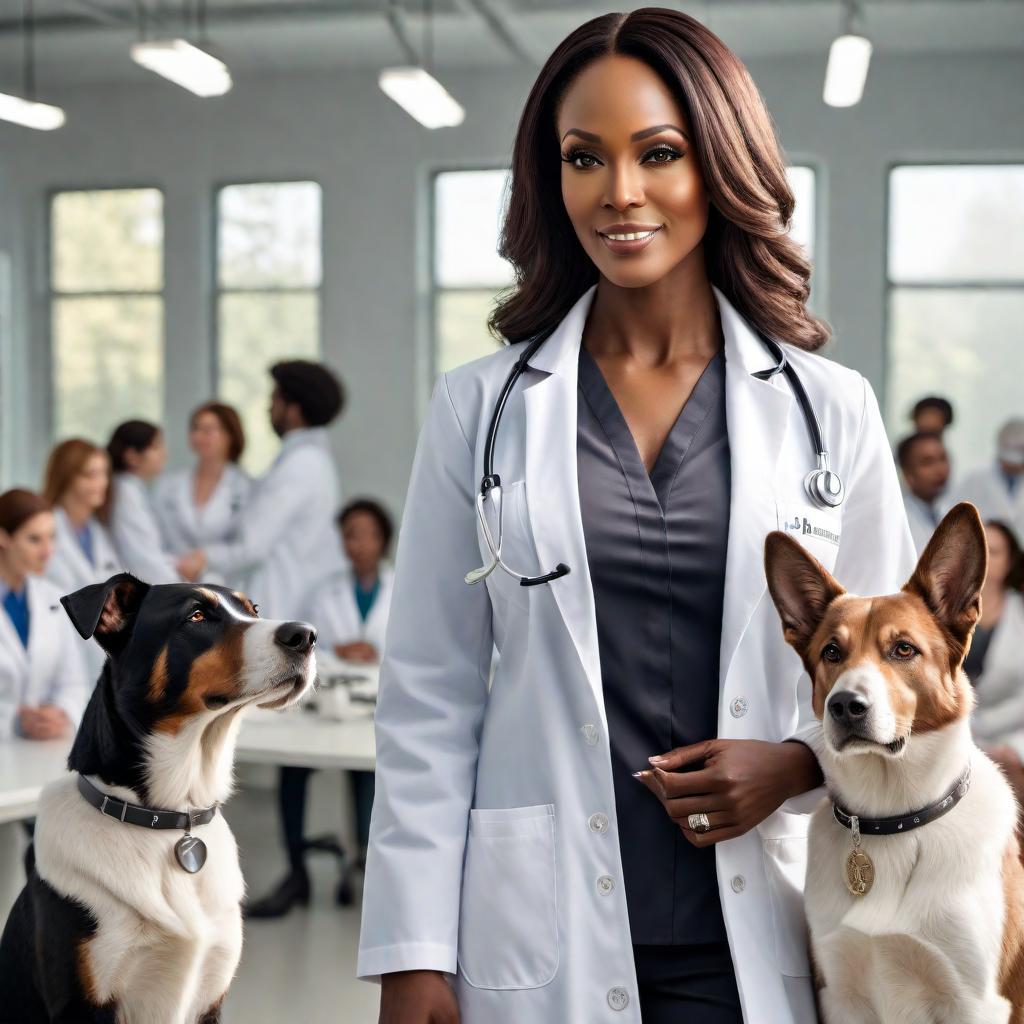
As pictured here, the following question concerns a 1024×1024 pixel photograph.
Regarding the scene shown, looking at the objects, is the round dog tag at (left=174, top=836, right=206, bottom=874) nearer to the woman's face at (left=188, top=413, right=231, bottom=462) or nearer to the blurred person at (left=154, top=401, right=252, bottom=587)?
the blurred person at (left=154, top=401, right=252, bottom=587)

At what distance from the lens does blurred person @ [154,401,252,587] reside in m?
5.91

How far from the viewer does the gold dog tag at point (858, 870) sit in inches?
42.9

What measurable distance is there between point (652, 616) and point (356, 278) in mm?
7560

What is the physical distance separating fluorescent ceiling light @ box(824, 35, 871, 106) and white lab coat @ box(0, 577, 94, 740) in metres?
4.37

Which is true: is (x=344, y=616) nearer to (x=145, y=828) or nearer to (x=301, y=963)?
(x=301, y=963)

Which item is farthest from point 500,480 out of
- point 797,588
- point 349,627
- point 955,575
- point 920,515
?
point 920,515

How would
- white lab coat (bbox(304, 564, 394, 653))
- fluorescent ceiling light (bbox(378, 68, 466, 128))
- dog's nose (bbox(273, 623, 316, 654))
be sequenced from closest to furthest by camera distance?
1. dog's nose (bbox(273, 623, 316, 654))
2. white lab coat (bbox(304, 564, 394, 653))
3. fluorescent ceiling light (bbox(378, 68, 466, 128))

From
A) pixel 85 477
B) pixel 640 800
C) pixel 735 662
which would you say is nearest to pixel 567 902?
pixel 640 800

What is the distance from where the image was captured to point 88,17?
303 inches

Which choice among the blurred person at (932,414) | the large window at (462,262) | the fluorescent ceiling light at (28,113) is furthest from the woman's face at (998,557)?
the fluorescent ceiling light at (28,113)

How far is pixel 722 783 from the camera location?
3.45ft

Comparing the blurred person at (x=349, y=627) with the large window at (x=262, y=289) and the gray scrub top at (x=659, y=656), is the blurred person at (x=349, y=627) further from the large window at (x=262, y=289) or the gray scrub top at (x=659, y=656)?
A: the large window at (x=262, y=289)

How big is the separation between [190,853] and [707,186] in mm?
961

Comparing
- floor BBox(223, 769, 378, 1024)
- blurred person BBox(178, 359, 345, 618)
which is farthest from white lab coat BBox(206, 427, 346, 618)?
floor BBox(223, 769, 378, 1024)
